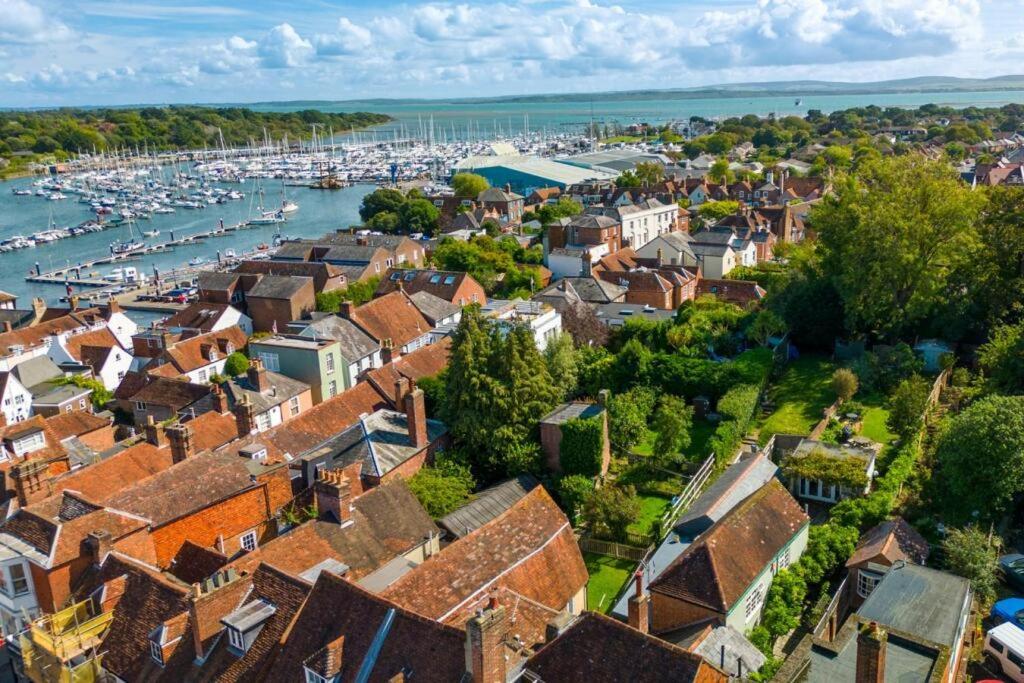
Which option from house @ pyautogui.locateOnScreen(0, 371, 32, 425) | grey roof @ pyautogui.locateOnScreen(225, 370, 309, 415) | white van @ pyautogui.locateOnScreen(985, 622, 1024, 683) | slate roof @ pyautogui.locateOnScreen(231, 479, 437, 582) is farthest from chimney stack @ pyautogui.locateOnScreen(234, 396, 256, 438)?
white van @ pyautogui.locateOnScreen(985, 622, 1024, 683)

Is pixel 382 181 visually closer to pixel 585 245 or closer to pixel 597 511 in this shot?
pixel 585 245

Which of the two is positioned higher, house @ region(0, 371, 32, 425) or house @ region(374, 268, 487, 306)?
house @ region(374, 268, 487, 306)

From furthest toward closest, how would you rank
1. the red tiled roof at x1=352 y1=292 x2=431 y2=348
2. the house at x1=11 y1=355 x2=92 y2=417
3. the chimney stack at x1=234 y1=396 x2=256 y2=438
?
the red tiled roof at x1=352 y1=292 x2=431 y2=348
the house at x1=11 y1=355 x2=92 y2=417
the chimney stack at x1=234 y1=396 x2=256 y2=438

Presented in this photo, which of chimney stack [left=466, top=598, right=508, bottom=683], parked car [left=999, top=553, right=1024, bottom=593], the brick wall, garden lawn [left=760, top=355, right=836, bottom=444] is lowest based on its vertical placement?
parked car [left=999, top=553, right=1024, bottom=593]

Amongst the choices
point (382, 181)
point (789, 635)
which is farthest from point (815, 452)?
point (382, 181)

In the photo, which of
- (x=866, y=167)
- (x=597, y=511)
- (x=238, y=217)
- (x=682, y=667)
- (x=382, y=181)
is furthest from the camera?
(x=382, y=181)

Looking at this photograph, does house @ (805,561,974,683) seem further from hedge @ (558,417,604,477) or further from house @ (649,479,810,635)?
hedge @ (558,417,604,477)

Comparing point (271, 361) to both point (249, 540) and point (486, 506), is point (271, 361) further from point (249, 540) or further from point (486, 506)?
point (486, 506)
